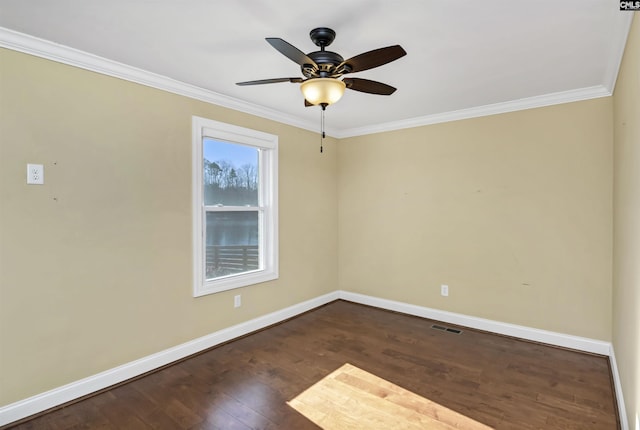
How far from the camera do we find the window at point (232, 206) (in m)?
3.11

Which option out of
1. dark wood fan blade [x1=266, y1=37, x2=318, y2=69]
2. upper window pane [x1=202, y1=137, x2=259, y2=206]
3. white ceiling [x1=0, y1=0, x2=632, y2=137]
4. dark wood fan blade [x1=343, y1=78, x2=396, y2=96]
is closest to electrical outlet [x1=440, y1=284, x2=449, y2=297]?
white ceiling [x1=0, y1=0, x2=632, y2=137]

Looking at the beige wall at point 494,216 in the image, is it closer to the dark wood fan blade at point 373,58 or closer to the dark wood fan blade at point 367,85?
the dark wood fan blade at point 367,85

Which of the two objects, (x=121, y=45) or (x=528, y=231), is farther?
(x=528, y=231)

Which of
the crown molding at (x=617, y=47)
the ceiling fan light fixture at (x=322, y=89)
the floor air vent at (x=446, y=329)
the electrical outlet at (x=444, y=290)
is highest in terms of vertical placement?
the crown molding at (x=617, y=47)

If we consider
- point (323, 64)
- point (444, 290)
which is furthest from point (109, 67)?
point (444, 290)

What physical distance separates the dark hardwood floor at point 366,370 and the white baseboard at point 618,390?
0.17 feet

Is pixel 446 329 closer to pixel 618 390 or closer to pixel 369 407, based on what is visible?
pixel 618 390

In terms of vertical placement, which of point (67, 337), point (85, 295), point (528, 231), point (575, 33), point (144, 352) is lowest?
point (144, 352)

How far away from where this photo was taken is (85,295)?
2.40 meters

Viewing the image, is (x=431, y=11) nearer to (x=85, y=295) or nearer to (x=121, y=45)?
(x=121, y=45)

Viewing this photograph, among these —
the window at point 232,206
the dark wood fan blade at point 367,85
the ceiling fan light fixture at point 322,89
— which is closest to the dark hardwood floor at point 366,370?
the window at point 232,206

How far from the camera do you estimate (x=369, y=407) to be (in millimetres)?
2250

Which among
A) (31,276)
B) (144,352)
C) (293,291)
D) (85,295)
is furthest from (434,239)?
(31,276)

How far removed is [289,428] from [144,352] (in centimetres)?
145
